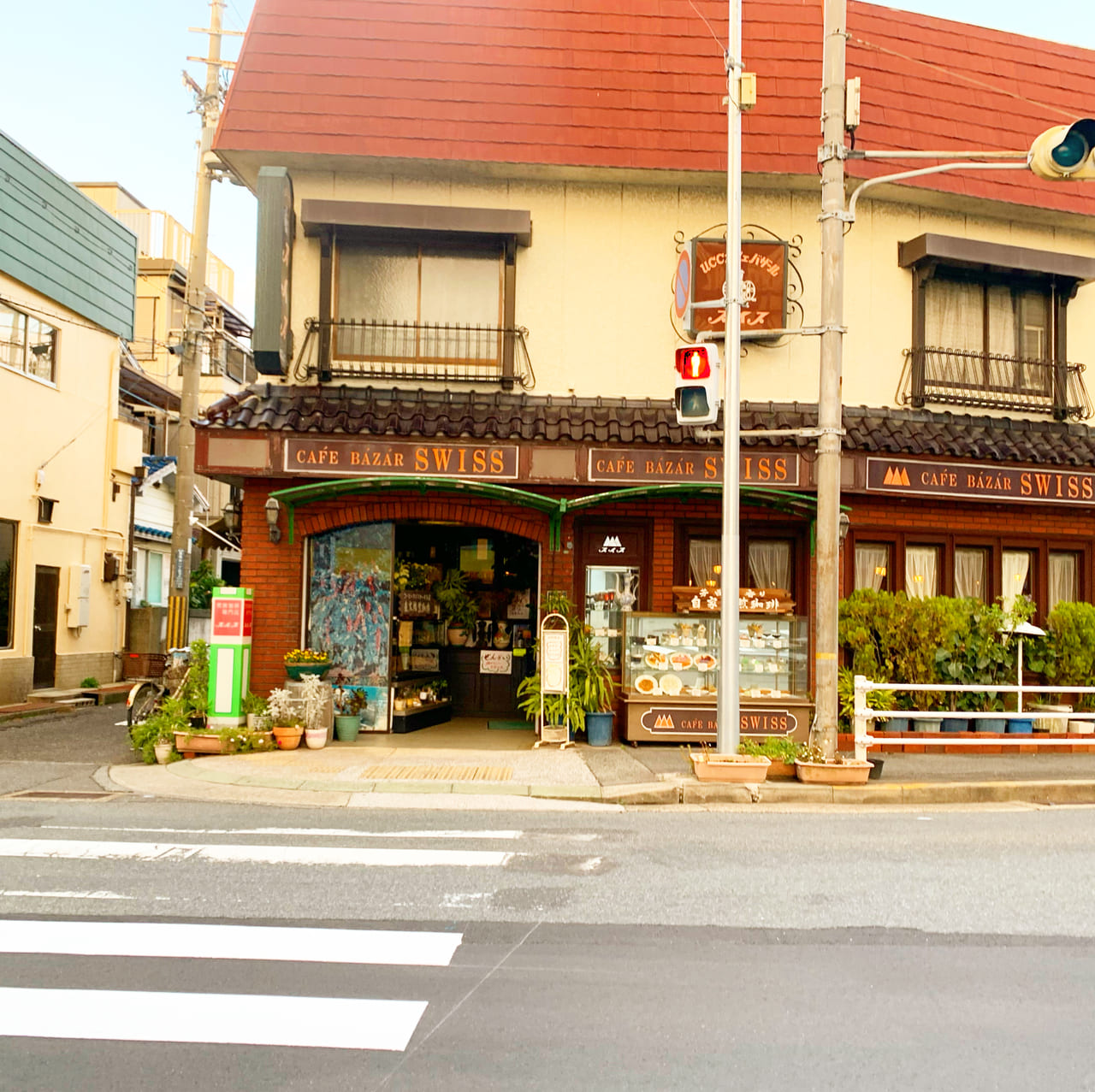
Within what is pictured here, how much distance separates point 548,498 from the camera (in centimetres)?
1335

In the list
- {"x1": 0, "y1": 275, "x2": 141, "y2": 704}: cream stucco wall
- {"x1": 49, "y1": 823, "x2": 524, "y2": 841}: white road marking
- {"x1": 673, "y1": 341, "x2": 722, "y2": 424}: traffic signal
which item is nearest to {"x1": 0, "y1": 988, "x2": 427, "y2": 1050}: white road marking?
{"x1": 49, "y1": 823, "x2": 524, "y2": 841}: white road marking

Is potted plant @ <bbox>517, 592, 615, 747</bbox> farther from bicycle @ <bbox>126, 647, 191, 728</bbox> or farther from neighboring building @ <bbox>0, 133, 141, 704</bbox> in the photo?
neighboring building @ <bbox>0, 133, 141, 704</bbox>

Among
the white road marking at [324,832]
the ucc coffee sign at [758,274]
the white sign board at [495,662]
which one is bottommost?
the white road marking at [324,832]

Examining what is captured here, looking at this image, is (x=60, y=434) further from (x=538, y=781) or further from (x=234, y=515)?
(x=538, y=781)

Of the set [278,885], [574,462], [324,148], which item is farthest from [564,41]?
[278,885]

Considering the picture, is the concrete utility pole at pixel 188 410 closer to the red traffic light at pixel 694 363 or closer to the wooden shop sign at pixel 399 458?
the wooden shop sign at pixel 399 458

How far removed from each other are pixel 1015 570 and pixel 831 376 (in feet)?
19.3

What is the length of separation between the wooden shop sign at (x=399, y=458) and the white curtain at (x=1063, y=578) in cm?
785

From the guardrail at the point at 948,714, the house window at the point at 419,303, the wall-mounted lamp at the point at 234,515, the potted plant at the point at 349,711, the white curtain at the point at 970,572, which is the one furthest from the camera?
the wall-mounted lamp at the point at 234,515

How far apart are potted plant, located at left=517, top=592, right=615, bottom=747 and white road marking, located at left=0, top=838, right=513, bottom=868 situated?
5308 millimetres

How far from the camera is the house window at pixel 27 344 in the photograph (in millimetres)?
19203

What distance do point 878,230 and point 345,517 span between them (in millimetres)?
7997

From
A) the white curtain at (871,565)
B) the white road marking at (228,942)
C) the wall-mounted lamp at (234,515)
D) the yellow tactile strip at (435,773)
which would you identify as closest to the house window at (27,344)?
the wall-mounted lamp at (234,515)

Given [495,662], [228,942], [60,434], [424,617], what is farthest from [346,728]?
[60,434]
